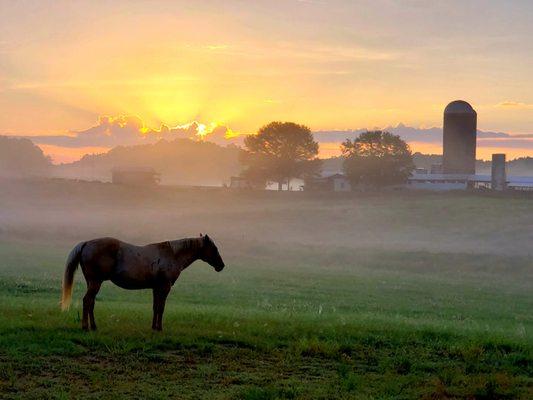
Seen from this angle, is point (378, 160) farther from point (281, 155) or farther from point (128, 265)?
point (128, 265)

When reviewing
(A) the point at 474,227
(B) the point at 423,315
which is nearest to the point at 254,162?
(A) the point at 474,227

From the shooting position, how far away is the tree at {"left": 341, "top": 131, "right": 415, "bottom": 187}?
128 metres

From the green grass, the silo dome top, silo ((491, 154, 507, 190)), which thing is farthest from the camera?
the silo dome top

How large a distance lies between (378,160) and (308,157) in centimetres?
1429

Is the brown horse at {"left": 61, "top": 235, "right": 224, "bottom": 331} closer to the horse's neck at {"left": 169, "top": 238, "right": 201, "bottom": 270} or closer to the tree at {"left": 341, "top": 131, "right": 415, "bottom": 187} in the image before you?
the horse's neck at {"left": 169, "top": 238, "right": 201, "bottom": 270}

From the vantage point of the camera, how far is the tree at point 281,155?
134 m

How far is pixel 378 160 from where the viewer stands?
418 feet

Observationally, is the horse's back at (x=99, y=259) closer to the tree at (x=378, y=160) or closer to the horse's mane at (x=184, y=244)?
the horse's mane at (x=184, y=244)

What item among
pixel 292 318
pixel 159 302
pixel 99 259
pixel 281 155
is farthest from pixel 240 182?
pixel 99 259

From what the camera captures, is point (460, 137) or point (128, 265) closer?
point (128, 265)

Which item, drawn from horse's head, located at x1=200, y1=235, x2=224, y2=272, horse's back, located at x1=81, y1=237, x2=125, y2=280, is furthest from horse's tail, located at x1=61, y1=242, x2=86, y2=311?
horse's head, located at x1=200, y1=235, x2=224, y2=272

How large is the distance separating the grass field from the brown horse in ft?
2.71

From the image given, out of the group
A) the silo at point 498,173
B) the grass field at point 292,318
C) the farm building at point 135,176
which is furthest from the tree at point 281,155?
the grass field at point 292,318

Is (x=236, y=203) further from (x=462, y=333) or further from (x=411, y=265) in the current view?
(x=462, y=333)
